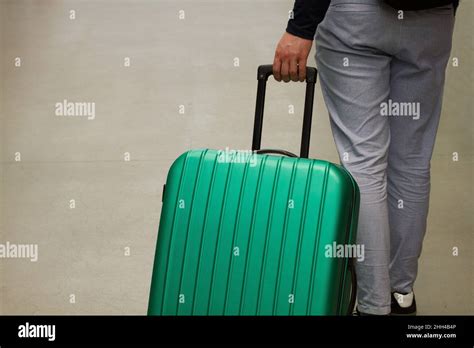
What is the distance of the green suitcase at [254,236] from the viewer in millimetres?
1536

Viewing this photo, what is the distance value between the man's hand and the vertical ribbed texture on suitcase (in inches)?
9.9

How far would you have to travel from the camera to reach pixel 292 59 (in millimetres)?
1773

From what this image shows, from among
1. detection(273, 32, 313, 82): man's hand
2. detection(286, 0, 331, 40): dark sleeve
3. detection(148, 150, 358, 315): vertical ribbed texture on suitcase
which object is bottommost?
detection(148, 150, 358, 315): vertical ribbed texture on suitcase

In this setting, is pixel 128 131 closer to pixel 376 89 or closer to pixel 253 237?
pixel 376 89

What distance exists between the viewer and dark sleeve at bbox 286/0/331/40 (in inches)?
69.7

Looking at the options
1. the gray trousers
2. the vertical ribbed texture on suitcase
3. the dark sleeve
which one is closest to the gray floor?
the gray trousers

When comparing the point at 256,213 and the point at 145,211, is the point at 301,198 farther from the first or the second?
the point at 145,211

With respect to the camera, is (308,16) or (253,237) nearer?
(253,237)

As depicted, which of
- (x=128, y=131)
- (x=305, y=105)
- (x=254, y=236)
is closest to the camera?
(x=254, y=236)

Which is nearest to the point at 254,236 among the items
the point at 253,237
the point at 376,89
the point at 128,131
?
the point at 253,237

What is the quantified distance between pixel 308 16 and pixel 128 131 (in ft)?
4.24

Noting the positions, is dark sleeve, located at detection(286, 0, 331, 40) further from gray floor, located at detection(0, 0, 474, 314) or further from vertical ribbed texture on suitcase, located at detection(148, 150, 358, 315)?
gray floor, located at detection(0, 0, 474, 314)

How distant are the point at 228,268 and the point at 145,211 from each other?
1082mm
